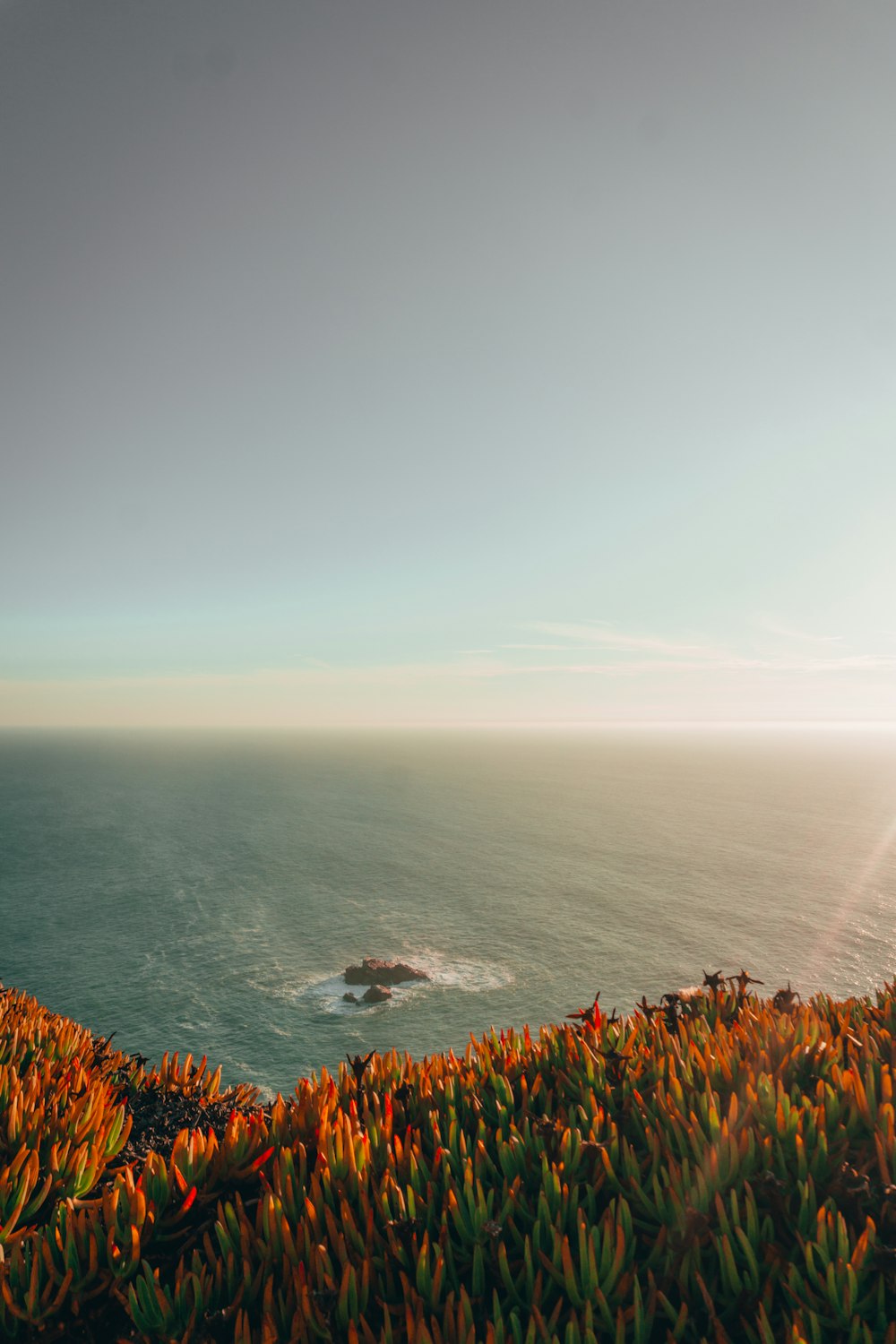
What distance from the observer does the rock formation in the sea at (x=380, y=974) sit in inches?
2581

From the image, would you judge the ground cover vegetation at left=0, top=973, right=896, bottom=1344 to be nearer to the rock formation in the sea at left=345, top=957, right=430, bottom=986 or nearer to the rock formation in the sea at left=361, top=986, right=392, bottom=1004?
the rock formation in the sea at left=361, top=986, right=392, bottom=1004

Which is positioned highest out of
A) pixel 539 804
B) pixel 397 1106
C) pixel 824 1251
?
pixel 824 1251

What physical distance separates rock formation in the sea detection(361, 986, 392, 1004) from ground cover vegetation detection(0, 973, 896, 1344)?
61.6 m

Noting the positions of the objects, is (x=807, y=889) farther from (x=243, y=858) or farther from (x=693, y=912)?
(x=243, y=858)

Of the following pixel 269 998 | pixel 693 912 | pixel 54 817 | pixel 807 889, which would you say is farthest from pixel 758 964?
pixel 54 817

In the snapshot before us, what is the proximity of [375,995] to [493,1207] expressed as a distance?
6428 cm

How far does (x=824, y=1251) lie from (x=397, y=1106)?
3613 millimetres

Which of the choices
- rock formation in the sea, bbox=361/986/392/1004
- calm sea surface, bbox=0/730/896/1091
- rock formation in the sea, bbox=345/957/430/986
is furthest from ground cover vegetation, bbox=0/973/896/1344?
rock formation in the sea, bbox=345/957/430/986

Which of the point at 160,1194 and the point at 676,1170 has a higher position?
the point at 676,1170

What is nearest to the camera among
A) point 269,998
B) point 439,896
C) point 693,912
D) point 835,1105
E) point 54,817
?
point 835,1105

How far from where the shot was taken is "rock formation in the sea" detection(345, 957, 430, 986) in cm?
6556

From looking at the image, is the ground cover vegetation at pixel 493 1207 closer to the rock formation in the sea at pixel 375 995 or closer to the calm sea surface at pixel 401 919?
the calm sea surface at pixel 401 919

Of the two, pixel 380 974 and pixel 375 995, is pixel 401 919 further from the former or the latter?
pixel 375 995

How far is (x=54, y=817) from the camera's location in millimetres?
156250
